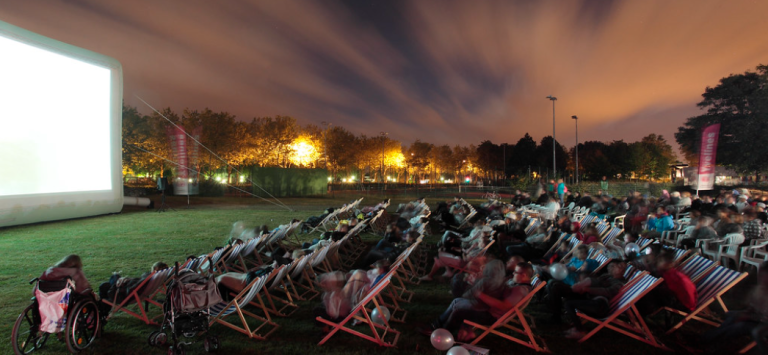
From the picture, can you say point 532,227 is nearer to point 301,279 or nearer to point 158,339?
point 301,279

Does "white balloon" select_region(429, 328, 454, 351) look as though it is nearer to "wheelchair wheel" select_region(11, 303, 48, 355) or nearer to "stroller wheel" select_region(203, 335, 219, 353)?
"stroller wheel" select_region(203, 335, 219, 353)

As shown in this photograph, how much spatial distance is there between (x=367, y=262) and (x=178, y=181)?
17.9m

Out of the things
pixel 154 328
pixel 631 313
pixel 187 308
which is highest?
pixel 187 308

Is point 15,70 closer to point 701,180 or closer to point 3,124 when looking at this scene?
point 3,124

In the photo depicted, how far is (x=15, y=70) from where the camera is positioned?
780cm

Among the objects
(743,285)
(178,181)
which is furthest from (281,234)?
(178,181)

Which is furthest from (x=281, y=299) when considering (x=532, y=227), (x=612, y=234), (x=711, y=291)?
(x=612, y=234)

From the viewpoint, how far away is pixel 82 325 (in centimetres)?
351

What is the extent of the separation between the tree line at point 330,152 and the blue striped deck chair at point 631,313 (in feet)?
54.0

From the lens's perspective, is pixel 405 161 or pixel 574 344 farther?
pixel 405 161

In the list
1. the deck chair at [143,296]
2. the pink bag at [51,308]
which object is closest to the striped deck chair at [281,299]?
the deck chair at [143,296]

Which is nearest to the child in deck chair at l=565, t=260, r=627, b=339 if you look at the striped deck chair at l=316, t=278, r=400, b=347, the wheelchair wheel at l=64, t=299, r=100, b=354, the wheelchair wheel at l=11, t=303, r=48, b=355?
the striped deck chair at l=316, t=278, r=400, b=347

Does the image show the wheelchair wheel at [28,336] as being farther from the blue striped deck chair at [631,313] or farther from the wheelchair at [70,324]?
the blue striped deck chair at [631,313]

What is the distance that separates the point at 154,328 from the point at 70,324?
0.84 m
